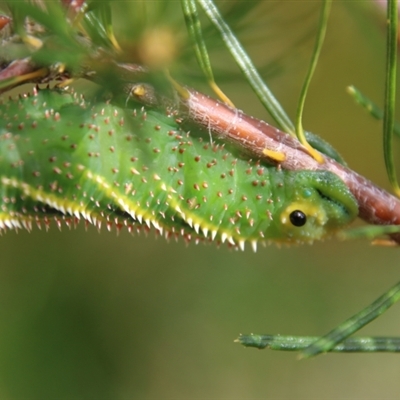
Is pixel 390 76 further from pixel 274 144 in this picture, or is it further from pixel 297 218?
pixel 297 218

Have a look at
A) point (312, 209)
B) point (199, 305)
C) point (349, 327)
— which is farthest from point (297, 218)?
point (199, 305)

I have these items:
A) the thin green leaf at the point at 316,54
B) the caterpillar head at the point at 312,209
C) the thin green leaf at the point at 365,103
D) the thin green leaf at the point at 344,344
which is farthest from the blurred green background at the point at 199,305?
the thin green leaf at the point at 344,344

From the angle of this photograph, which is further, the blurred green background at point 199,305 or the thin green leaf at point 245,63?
the blurred green background at point 199,305

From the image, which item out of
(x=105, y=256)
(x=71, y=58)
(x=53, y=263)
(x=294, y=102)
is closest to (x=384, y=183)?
(x=294, y=102)

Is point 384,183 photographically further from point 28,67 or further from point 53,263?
point 28,67

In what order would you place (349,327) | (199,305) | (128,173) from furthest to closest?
(199,305) → (128,173) → (349,327)

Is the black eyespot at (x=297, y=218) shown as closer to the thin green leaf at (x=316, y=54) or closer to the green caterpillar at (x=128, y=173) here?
the green caterpillar at (x=128, y=173)
